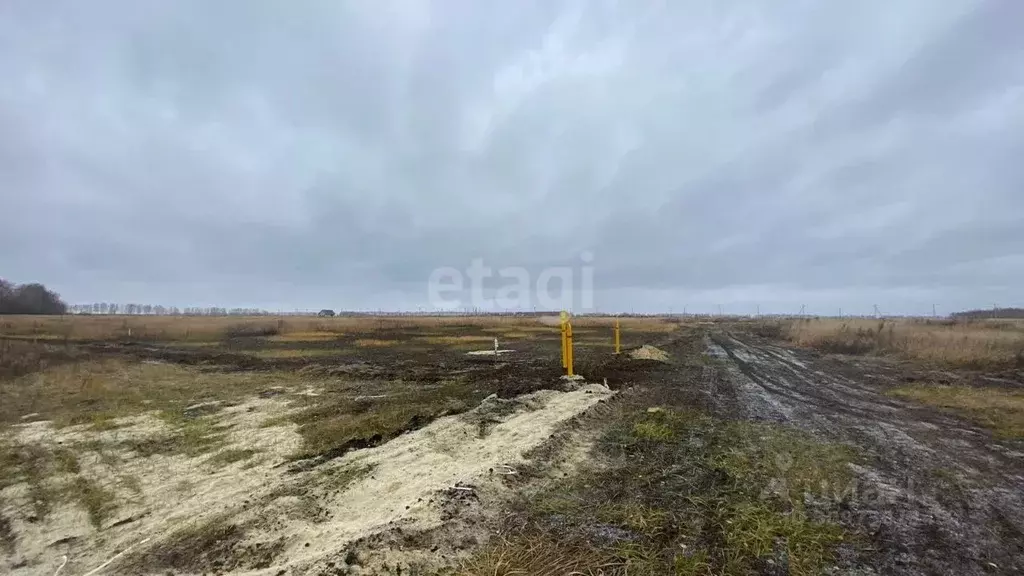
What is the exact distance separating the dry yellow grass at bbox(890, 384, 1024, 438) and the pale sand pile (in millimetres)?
7191

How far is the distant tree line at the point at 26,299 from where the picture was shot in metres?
97.8

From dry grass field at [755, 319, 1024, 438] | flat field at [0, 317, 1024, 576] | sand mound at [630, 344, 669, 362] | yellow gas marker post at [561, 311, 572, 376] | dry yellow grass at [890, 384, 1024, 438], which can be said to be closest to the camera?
flat field at [0, 317, 1024, 576]

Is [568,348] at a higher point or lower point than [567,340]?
lower

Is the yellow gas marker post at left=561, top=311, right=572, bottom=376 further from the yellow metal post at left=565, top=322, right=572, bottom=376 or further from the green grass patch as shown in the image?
the green grass patch

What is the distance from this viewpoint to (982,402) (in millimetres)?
10664

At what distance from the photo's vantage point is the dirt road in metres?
3.67

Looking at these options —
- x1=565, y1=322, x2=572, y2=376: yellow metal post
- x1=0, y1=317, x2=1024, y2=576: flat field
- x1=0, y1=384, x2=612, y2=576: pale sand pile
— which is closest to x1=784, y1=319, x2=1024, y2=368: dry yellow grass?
x1=0, y1=317, x2=1024, y2=576: flat field

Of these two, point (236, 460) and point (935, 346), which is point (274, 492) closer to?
point (236, 460)

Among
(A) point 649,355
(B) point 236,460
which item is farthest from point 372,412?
(A) point 649,355

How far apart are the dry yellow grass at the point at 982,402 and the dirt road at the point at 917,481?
45 cm

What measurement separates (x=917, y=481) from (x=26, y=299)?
140 meters

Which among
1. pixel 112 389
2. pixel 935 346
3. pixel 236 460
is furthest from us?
pixel 935 346

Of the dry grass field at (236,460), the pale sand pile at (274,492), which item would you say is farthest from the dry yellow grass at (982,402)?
the pale sand pile at (274,492)

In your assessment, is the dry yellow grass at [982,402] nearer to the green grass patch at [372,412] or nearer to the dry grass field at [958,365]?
the dry grass field at [958,365]
